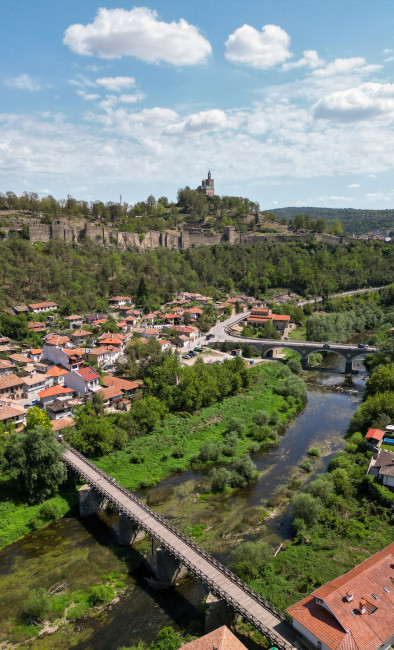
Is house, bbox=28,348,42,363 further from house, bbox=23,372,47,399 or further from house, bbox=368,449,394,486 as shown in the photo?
house, bbox=368,449,394,486

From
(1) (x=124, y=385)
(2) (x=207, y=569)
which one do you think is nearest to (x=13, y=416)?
(1) (x=124, y=385)

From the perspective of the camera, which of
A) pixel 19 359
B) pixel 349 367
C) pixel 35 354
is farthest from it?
pixel 349 367

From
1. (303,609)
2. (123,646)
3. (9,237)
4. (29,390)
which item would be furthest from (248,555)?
(9,237)

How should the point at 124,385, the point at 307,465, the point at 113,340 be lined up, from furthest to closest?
1. the point at 113,340
2. the point at 124,385
3. the point at 307,465

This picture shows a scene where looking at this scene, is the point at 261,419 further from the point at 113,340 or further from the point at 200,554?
the point at 113,340

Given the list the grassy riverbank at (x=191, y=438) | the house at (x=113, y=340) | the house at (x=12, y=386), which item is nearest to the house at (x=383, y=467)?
the grassy riverbank at (x=191, y=438)

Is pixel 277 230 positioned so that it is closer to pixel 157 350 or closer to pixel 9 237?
pixel 9 237

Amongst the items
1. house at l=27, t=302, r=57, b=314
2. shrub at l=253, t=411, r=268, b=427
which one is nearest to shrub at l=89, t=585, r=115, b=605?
shrub at l=253, t=411, r=268, b=427

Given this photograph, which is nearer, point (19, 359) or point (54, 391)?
point (54, 391)
